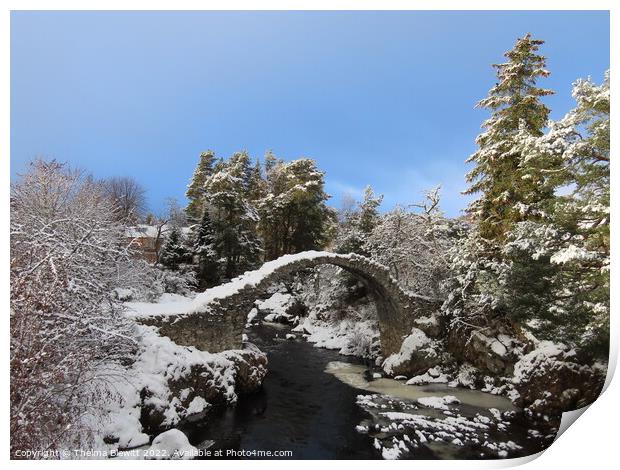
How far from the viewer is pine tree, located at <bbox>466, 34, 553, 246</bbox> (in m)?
7.71

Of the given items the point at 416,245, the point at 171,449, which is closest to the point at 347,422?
the point at 171,449

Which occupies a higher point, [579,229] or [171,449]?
[579,229]

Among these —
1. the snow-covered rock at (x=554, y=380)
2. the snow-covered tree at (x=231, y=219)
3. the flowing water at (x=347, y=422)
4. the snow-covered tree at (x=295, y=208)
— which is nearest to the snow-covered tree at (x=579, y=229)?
the snow-covered rock at (x=554, y=380)

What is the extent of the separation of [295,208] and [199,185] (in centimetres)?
520

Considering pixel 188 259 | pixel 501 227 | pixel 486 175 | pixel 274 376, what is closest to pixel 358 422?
pixel 274 376

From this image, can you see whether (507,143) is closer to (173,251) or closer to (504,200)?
(504,200)

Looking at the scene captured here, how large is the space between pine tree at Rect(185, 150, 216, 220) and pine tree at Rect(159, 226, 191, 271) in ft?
7.55

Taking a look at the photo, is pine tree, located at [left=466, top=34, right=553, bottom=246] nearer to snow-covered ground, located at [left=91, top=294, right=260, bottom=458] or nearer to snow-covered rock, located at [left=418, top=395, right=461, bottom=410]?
snow-covered rock, located at [left=418, top=395, right=461, bottom=410]

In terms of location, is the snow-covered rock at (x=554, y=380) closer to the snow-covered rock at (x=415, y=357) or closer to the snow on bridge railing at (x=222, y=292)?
the snow-covered rock at (x=415, y=357)

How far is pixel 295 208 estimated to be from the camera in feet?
62.0

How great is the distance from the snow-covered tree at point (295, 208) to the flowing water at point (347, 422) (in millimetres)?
9502
